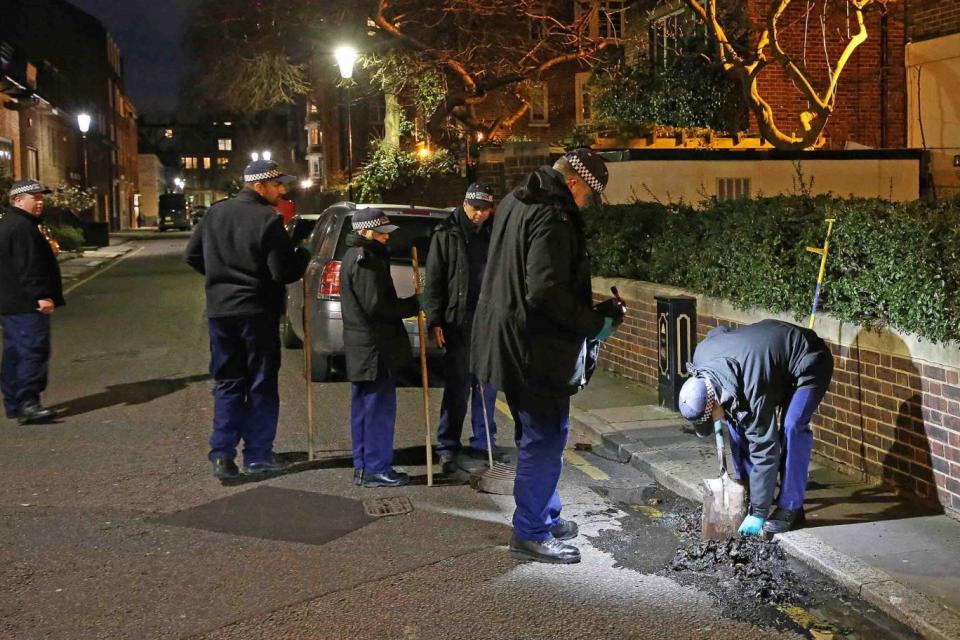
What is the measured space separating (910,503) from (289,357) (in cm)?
778

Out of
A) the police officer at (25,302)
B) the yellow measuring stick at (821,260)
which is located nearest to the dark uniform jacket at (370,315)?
the yellow measuring stick at (821,260)

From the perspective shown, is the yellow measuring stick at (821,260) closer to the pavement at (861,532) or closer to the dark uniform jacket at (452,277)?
the pavement at (861,532)

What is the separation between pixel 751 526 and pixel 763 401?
701 mm

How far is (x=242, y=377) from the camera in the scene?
668cm

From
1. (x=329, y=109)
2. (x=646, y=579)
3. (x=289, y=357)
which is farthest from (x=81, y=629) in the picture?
(x=329, y=109)

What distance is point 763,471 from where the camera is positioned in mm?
5180

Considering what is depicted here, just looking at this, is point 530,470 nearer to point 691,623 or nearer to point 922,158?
point 691,623

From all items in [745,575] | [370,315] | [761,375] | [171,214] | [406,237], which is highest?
[171,214]

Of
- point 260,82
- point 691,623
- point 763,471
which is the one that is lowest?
point 691,623

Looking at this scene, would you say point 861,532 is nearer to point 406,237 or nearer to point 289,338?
point 406,237

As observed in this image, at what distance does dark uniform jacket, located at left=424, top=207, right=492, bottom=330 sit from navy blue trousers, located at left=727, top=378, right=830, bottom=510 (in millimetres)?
2248

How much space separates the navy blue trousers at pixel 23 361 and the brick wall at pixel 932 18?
14.9m

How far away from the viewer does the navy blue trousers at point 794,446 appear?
523 centimetres

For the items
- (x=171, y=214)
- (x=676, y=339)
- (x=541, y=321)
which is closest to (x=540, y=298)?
(x=541, y=321)
